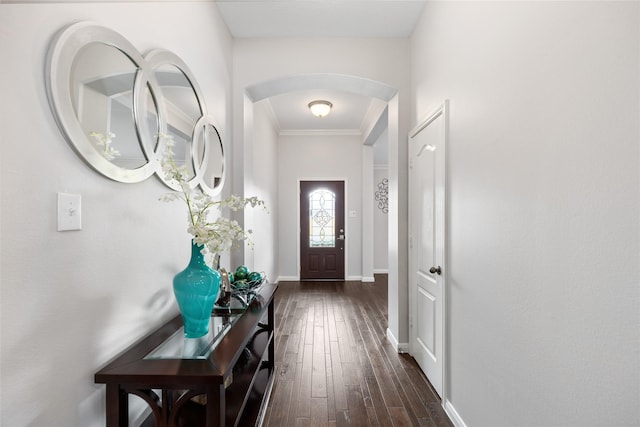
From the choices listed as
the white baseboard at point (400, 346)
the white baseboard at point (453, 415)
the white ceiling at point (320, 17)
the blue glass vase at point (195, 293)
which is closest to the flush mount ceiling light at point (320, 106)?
the white ceiling at point (320, 17)

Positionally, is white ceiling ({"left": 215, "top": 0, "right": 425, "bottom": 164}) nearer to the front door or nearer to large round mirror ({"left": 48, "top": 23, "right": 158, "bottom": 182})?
large round mirror ({"left": 48, "top": 23, "right": 158, "bottom": 182})

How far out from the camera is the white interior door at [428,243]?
2.10 m

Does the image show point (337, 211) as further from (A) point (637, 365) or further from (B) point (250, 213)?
(A) point (637, 365)

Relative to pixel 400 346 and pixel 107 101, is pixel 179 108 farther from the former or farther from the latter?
pixel 400 346

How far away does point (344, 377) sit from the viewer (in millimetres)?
2434

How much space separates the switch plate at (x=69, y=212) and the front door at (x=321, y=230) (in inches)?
205

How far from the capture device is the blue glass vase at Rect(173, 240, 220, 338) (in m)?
1.37

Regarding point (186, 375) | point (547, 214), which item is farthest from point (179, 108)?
point (547, 214)

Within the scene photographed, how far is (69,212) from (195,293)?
1.91 feet

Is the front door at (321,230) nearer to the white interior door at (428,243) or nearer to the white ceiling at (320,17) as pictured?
the white interior door at (428,243)

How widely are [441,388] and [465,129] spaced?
5.53 feet

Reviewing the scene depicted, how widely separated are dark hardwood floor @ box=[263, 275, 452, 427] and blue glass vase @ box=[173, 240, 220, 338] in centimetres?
95

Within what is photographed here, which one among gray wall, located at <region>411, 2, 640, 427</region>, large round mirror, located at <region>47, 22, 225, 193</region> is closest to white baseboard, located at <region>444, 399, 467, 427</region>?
gray wall, located at <region>411, 2, 640, 427</region>

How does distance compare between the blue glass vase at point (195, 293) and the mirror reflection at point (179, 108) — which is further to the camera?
the mirror reflection at point (179, 108)
